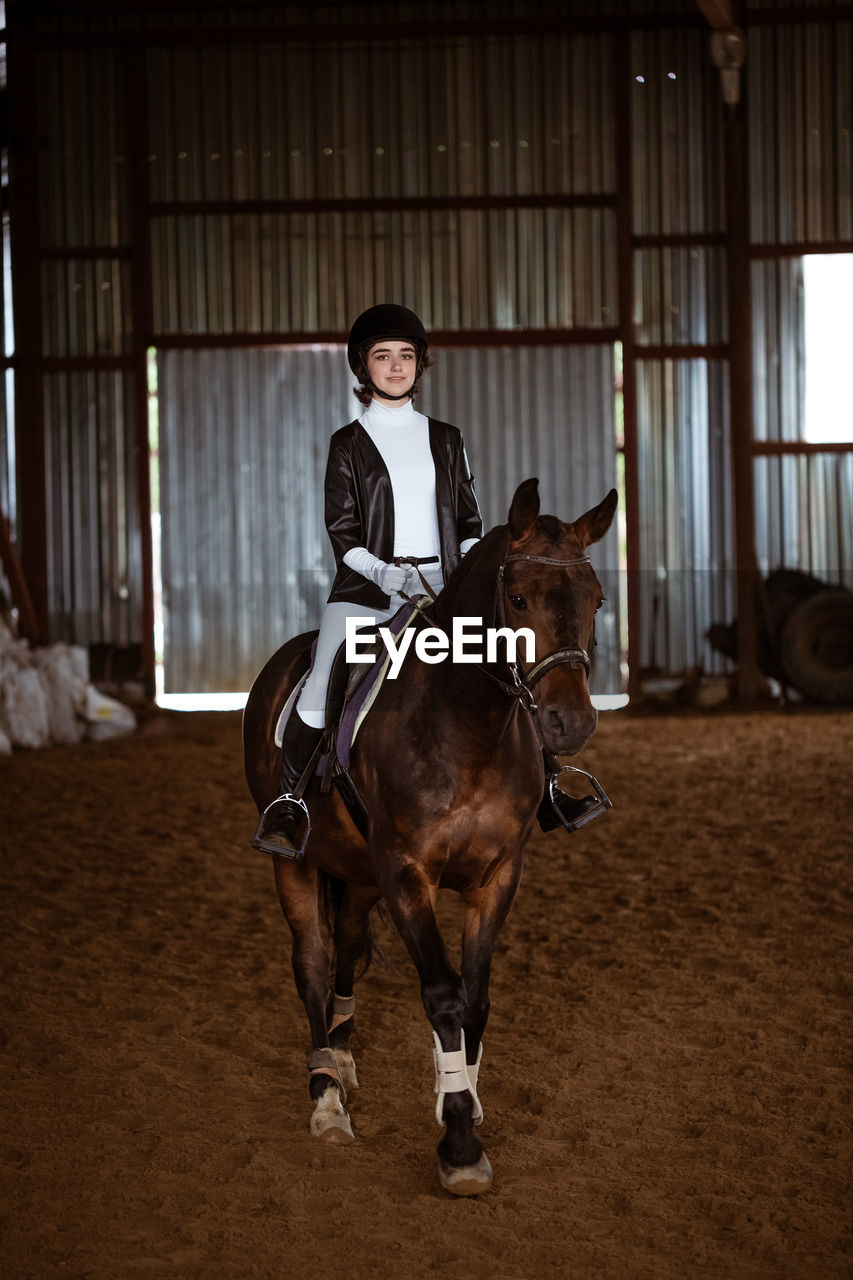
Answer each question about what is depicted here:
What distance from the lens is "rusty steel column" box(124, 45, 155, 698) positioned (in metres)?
13.7

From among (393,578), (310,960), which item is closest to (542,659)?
(393,578)

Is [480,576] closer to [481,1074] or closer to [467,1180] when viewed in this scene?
[467,1180]

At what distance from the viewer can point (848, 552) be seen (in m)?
14.0

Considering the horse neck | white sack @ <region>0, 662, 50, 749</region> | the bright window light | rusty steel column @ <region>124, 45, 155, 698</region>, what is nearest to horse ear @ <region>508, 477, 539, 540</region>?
the horse neck

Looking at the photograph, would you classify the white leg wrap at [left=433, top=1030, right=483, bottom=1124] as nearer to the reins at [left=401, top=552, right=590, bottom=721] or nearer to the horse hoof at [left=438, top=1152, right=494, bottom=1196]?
the horse hoof at [left=438, top=1152, right=494, bottom=1196]

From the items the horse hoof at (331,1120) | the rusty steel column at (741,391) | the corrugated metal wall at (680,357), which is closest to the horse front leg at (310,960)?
the horse hoof at (331,1120)

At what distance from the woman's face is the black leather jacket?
5.1 inches

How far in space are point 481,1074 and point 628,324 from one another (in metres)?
11.3

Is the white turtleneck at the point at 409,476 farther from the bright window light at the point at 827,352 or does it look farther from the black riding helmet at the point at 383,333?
the bright window light at the point at 827,352

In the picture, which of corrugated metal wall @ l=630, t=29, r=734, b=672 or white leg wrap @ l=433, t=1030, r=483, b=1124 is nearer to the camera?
white leg wrap @ l=433, t=1030, r=483, b=1124

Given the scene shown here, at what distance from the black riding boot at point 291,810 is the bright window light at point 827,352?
1171 cm

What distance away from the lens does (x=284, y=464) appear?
13.9 meters

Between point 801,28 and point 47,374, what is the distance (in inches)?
370

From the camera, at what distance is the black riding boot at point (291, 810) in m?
3.55
